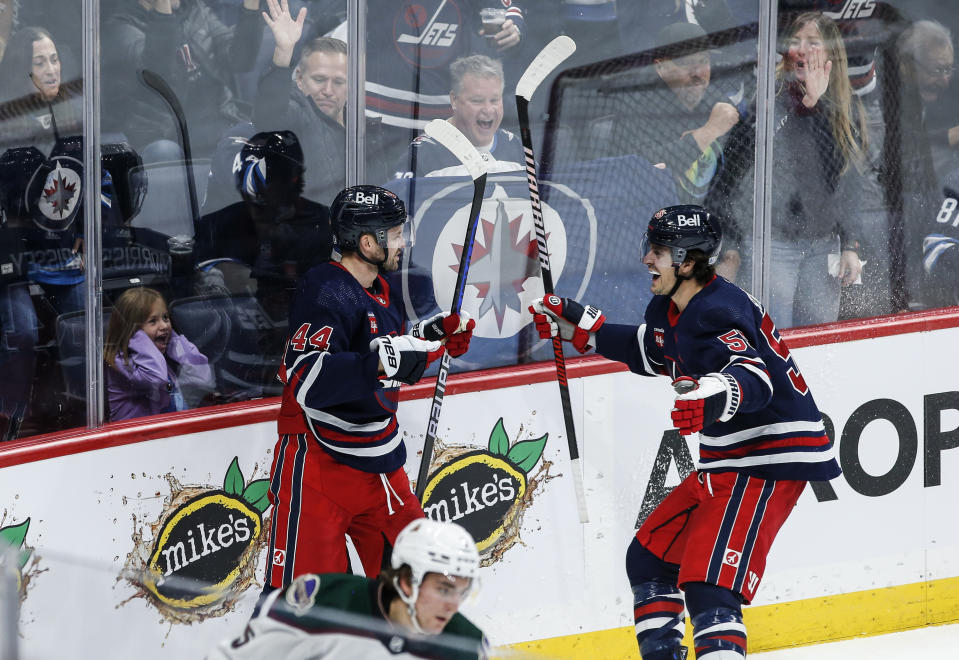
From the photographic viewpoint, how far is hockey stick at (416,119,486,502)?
321cm

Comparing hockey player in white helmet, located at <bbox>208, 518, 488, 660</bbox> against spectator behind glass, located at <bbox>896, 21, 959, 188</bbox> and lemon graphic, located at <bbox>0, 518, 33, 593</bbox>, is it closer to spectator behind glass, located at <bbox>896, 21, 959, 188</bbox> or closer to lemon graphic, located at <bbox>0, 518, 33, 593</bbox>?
lemon graphic, located at <bbox>0, 518, 33, 593</bbox>

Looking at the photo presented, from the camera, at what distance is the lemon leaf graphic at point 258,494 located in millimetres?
3182

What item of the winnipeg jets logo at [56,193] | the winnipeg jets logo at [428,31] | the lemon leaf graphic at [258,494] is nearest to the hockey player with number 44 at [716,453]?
the winnipeg jets logo at [428,31]

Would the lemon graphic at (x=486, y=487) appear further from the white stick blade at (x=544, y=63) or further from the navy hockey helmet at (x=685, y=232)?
the white stick blade at (x=544, y=63)

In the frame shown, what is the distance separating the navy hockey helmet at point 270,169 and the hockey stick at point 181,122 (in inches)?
4.5

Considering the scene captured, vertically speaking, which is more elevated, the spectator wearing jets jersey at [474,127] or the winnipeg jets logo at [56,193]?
the spectator wearing jets jersey at [474,127]

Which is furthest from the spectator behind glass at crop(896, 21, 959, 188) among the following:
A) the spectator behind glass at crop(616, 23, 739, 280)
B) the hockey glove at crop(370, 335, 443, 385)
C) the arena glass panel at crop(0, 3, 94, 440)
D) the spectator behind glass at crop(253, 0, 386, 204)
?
the arena glass panel at crop(0, 3, 94, 440)

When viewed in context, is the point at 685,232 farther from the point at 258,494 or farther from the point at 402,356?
the point at 258,494

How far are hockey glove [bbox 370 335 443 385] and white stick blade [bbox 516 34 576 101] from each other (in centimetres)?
88

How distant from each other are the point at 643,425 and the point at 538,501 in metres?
0.37

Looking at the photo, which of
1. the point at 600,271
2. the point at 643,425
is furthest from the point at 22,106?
the point at 643,425

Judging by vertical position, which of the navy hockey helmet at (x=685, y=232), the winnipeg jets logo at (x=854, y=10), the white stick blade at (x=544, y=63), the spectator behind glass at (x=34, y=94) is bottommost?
the navy hockey helmet at (x=685, y=232)

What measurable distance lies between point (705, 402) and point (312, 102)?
1.28m

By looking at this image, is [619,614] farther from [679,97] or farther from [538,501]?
[679,97]
